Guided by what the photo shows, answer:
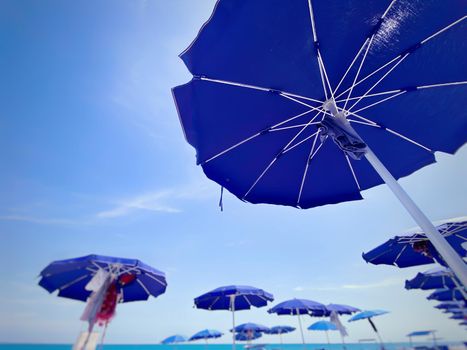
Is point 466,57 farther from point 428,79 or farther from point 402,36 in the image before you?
point 402,36

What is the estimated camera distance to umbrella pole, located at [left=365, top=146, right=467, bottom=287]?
1.62 m

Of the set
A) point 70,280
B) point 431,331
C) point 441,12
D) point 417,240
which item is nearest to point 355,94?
point 441,12

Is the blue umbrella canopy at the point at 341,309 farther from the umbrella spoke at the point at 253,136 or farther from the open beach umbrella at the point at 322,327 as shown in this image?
the umbrella spoke at the point at 253,136

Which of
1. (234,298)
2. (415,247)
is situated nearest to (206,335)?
(234,298)

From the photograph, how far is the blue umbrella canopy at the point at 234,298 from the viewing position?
8375 mm

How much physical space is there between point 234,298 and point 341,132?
1027 centimetres

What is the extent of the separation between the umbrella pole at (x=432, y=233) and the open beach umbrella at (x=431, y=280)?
9.19 meters

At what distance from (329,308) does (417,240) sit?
965 centimetres

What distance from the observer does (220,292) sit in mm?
8352

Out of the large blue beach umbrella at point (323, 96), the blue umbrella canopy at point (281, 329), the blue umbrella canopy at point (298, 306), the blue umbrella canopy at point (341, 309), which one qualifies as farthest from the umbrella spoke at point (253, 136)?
the blue umbrella canopy at point (281, 329)

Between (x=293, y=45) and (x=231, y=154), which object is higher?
(x=293, y=45)

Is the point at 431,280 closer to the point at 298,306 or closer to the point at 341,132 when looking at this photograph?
the point at 298,306

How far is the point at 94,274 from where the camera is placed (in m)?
6.68

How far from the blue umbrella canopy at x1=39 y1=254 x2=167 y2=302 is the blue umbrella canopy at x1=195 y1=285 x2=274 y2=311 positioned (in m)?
2.30
